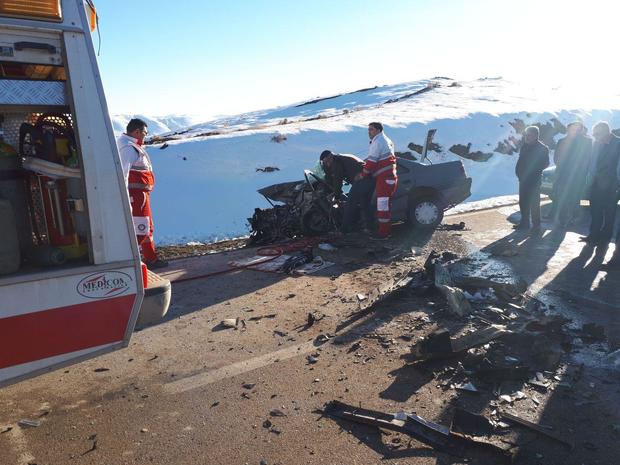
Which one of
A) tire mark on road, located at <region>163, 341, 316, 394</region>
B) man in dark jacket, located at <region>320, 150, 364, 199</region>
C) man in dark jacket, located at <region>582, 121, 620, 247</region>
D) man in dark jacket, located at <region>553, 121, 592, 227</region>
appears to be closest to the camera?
tire mark on road, located at <region>163, 341, 316, 394</region>

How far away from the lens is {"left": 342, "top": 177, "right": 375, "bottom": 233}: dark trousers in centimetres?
881

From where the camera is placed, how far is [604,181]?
778 cm

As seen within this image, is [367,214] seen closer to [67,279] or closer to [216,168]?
[67,279]

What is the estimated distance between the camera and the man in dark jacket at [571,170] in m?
9.41

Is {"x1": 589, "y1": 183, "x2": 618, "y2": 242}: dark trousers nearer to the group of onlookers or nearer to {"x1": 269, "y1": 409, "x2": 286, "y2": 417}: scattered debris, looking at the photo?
the group of onlookers

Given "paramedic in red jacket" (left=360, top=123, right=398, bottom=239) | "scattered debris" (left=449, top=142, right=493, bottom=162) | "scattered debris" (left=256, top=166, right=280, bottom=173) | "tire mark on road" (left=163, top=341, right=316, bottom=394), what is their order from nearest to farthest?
"tire mark on road" (left=163, top=341, right=316, bottom=394), "paramedic in red jacket" (left=360, top=123, right=398, bottom=239), "scattered debris" (left=256, top=166, right=280, bottom=173), "scattered debris" (left=449, top=142, right=493, bottom=162)

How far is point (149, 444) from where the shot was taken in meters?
3.19

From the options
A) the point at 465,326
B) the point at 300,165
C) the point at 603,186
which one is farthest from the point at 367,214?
the point at 300,165

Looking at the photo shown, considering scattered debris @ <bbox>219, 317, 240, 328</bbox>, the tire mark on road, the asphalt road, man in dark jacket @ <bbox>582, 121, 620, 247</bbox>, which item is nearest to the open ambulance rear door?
the asphalt road

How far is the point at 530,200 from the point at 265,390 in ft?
24.3

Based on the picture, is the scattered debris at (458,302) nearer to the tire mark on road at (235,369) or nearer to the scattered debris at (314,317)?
the scattered debris at (314,317)

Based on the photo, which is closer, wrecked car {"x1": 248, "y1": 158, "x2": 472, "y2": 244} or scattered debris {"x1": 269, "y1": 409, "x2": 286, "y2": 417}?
scattered debris {"x1": 269, "y1": 409, "x2": 286, "y2": 417}

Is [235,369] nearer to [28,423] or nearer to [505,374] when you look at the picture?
[28,423]

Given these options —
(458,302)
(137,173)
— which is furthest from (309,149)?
(458,302)
